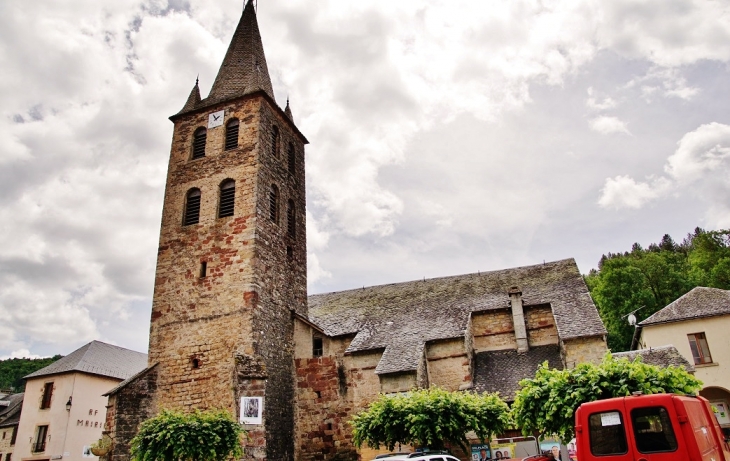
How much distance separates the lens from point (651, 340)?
28.7 meters

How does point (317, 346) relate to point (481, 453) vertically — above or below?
above

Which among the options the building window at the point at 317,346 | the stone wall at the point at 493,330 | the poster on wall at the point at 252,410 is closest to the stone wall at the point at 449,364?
the stone wall at the point at 493,330

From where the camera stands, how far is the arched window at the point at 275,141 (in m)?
24.1

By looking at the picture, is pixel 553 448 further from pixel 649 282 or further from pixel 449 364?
pixel 649 282

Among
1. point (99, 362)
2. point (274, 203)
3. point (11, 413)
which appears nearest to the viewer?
point (274, 203)

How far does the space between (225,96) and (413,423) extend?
17.4 meters

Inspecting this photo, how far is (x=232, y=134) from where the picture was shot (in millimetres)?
23609

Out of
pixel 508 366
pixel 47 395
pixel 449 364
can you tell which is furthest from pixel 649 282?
pixel 47 395

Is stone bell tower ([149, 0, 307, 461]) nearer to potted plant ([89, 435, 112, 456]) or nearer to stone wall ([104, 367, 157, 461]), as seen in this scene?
stone wall ([104, 367, 157, 461])

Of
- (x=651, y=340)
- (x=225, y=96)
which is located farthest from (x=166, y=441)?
(x=651, y=340)

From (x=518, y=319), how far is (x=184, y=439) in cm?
1456

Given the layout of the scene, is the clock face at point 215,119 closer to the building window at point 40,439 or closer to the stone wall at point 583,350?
the stone wall at point 583,350

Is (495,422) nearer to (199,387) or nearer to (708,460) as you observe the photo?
(708,460)

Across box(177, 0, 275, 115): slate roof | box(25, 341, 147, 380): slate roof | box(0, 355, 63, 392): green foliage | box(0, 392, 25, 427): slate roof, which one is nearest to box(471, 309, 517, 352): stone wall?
box(177, 0, 275, 115): slate roof
